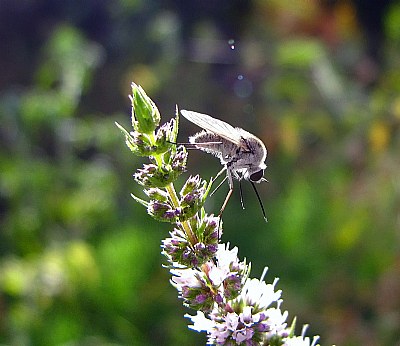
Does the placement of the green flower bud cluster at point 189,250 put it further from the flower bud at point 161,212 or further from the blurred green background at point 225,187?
the blurred green background at point 225,187

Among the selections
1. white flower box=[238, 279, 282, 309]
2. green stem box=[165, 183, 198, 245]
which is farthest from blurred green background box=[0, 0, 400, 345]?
green stem box=[165, 183, 198, 245]

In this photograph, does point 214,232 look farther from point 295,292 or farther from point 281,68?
point 281,68

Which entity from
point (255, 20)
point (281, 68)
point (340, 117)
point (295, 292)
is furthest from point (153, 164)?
point (255, 20)

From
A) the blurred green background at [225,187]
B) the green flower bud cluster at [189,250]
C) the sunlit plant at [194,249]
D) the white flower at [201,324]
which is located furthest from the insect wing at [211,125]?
the blurred green background at [225,187]

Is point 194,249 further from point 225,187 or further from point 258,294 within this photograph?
point 225,187

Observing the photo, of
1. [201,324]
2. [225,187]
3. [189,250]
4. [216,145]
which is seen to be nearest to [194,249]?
[189,250]
